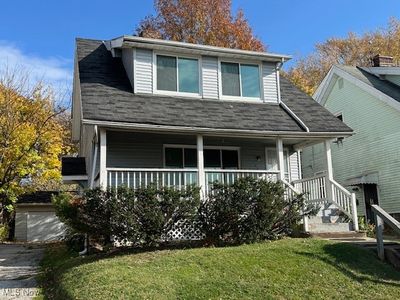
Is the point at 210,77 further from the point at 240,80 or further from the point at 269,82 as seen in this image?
the point at 269,82

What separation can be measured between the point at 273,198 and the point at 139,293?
514 cm

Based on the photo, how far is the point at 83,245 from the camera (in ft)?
44.5

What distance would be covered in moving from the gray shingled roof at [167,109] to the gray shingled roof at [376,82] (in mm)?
5400

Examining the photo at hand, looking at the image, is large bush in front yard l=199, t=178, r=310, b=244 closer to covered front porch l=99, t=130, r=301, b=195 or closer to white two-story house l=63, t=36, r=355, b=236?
covered front porch l=99, t=130, r=301, b=195

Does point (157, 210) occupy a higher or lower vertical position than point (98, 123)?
lower

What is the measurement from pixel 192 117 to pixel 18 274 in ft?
21.6

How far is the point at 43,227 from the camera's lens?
28.2 meters

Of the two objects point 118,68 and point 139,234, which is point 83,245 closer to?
point 139,234

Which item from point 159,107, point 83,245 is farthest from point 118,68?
point 83,245

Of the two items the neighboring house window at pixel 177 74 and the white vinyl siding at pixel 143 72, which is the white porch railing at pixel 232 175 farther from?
the white vinyl siding at pixel 143 72

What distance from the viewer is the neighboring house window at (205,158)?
50.9 ft

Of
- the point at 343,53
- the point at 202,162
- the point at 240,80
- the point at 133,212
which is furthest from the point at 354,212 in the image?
the point at 343,53

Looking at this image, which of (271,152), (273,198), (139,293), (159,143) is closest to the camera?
(139,293)

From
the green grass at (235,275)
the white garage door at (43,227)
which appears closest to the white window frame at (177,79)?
the green grass at (235,275)
